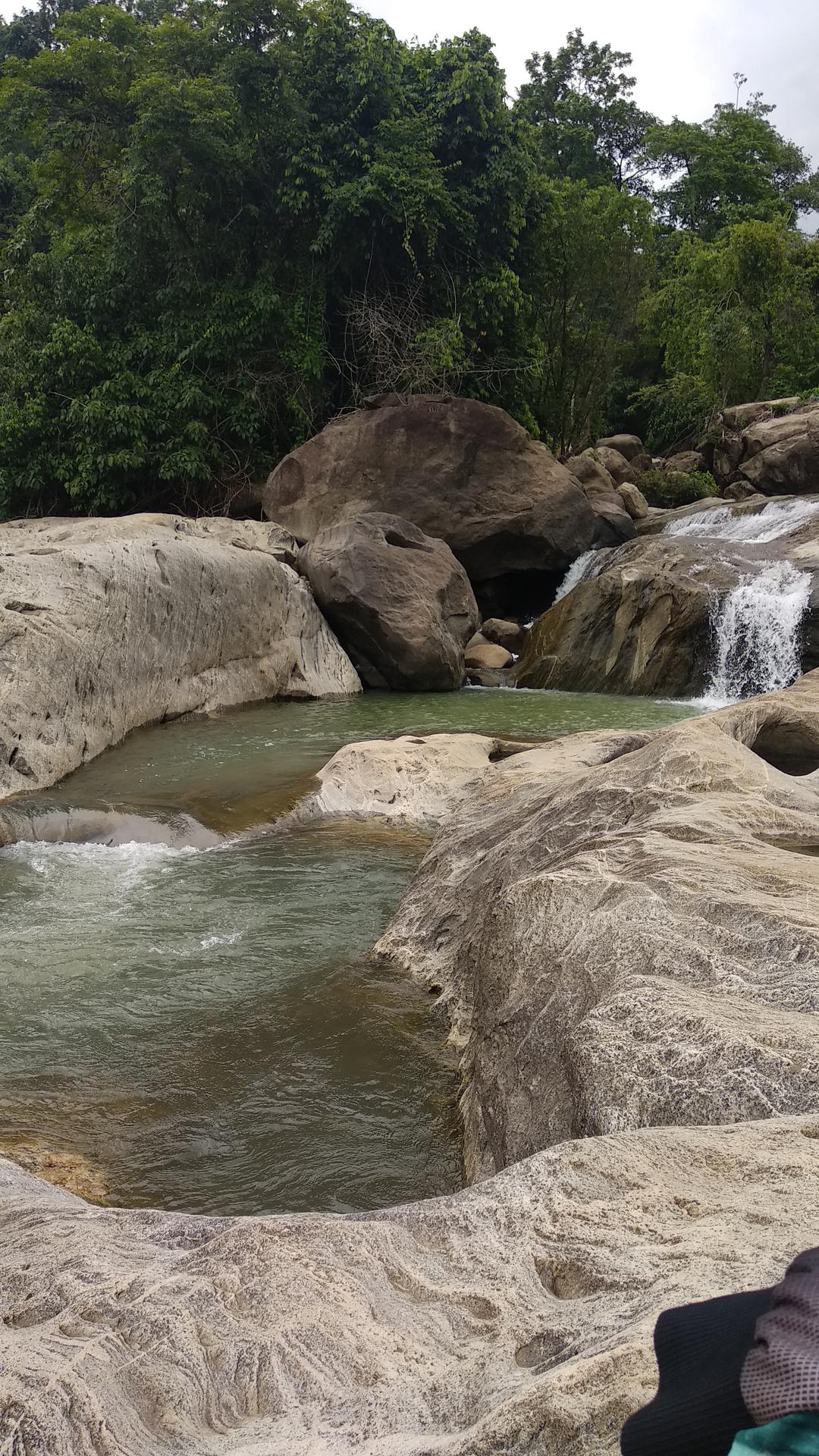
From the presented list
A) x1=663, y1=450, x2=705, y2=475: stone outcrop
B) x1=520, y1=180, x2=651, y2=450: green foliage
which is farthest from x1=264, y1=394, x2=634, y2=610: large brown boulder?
x1=663, y1=450, x2=705, y2=475: stone outcrop

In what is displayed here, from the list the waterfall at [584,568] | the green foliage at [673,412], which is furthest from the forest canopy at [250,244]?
the green foliage at [673,412]

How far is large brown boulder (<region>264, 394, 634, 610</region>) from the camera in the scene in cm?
1571

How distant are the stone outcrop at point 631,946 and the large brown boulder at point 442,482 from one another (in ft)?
36.7

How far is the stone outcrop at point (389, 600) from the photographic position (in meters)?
13.3

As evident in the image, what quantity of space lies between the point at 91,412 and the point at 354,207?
16.5 feet

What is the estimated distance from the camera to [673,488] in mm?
23812

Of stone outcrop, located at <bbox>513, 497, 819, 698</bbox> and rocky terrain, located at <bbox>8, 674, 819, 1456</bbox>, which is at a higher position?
stone outcrop, located at <bbox>513, 497, 819, 698</bbox>

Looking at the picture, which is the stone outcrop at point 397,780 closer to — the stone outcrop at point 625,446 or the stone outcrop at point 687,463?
the stone outcrop at point 687,463

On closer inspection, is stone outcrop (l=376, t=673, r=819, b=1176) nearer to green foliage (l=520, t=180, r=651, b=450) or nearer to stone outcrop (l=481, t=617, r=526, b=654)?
stone outcrop (l=481, t=617, r=526, b=654)

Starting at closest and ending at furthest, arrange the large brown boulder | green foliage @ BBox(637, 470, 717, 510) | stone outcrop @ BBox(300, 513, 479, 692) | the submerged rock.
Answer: the submerged rock, stone outcrop @ BBox(300, 513, 479, 692), the large brown boulder, green foliage @ BBox(637, 470, 717, 510)

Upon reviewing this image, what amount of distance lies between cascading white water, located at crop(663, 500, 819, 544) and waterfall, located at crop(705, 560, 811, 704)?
6.26 ft

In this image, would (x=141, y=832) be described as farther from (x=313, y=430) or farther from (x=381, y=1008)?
(x=313, y=430)

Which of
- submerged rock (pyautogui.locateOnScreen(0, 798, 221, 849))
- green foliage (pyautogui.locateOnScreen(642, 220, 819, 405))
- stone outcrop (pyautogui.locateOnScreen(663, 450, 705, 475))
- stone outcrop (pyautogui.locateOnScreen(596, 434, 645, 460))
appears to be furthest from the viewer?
stone outcrop (pyautogui.locateOnScreen(596, 434, 645, 460))

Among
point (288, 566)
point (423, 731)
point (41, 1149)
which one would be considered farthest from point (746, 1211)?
point (288, 566)
